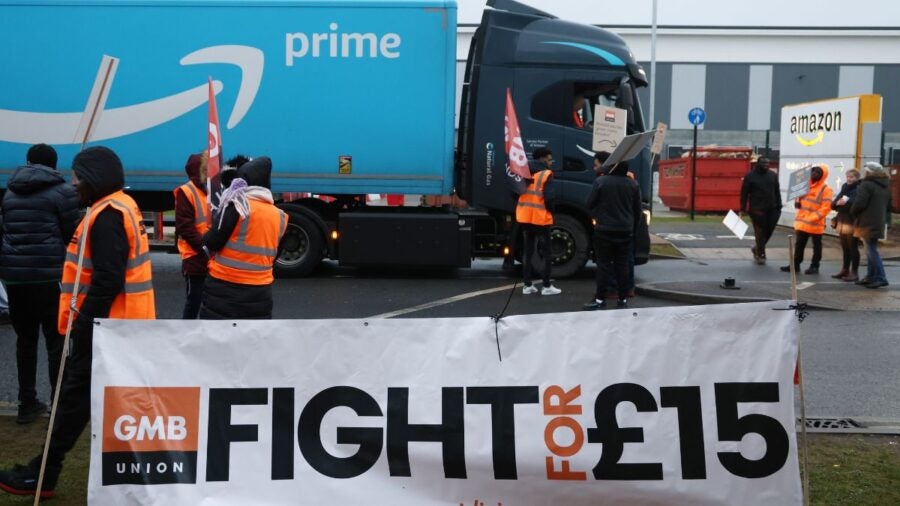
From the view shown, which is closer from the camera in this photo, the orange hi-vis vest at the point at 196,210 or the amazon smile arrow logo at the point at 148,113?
the orange hi-vis vest at the point at 196,210

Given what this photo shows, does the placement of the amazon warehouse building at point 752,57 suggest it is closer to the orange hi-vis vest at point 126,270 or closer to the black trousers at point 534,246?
the black trousers at point 534,246

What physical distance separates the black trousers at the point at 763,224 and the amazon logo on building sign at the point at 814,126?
14.1 feet

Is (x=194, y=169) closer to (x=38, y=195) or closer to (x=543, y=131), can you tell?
(x=38, y=195)

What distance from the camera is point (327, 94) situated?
42.4ft

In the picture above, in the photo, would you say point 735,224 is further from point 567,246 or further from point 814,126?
point 814,126

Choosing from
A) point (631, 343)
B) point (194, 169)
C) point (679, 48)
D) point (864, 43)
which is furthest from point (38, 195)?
point (864, 43)

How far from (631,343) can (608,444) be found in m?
0.44

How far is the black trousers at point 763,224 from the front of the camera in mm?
15164

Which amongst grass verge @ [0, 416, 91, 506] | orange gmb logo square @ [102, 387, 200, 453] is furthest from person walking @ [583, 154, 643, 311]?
orange gmb logo square @ [102, 387, 200, 453]

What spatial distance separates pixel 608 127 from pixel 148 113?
6.06 m

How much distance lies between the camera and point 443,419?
420 centimetres

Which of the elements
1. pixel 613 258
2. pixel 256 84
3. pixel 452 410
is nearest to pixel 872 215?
pixel 613 258

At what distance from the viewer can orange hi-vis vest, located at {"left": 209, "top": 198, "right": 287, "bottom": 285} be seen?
18.2 ft

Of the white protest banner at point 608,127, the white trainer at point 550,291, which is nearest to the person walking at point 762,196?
the white protest banner at point 608,127
